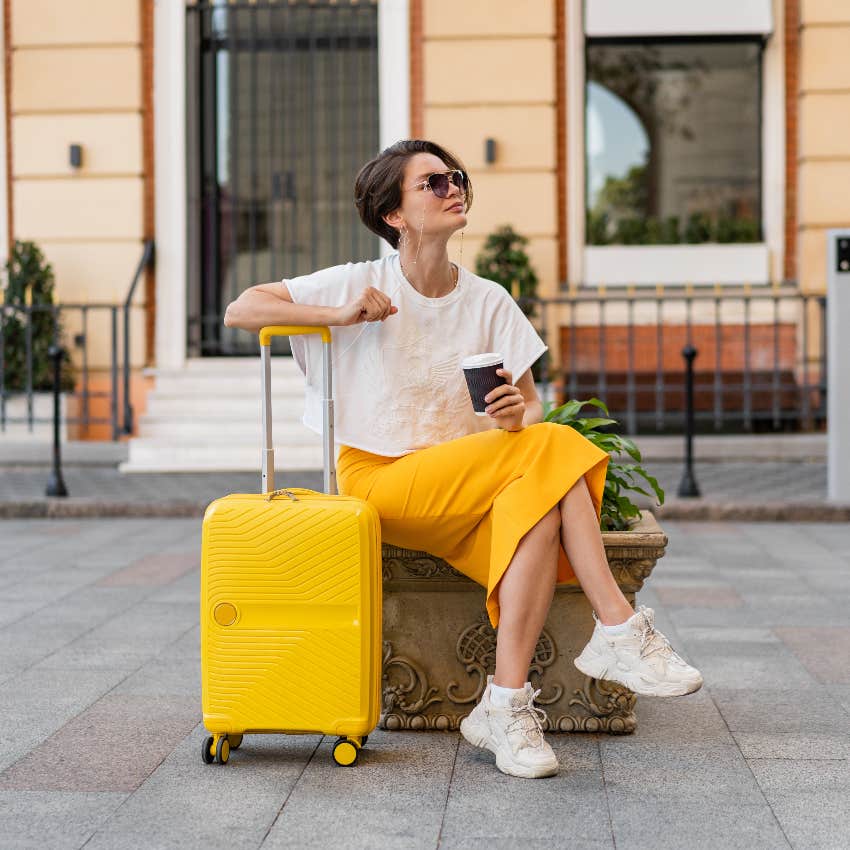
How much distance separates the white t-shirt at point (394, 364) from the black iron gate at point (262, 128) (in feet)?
28.9

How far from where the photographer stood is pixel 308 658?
3.53m

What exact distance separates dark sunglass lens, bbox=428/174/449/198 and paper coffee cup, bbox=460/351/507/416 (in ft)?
2.07

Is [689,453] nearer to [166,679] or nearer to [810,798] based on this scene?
[166,679]

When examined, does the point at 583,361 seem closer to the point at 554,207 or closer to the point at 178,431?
the point at 554,207

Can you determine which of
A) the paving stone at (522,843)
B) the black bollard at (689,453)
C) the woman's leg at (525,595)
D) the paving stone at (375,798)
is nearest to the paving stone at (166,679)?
the paving stone at (375,798)

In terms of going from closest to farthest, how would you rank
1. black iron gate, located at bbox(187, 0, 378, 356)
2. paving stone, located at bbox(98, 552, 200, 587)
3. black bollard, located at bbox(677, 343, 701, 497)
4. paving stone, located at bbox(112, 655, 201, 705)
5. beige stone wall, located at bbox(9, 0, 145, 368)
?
paving stone, located at bbox(112, 655, 201, 705)
paving stone, located at bbox(98, 552, 200, 587)
black bollard, located at bbox(677, 343, 701, 497)
beige stone wall, located at bbox(9, 0, 145, 368)
black iron gate, located at bbox(187, 0, 378, 356)

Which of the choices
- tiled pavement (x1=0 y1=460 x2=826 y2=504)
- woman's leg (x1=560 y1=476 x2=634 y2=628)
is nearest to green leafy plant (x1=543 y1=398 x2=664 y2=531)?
woman's leg (x1=560 y1=476 x2=634 y2=628)

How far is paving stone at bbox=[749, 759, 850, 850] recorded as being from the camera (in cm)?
300

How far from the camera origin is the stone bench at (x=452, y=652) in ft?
12.8

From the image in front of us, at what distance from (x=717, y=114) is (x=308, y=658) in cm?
1034

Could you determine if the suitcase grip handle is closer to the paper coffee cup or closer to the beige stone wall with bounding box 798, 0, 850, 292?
the paper coffee cup

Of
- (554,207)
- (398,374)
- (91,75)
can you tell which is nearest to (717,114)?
(554,207)

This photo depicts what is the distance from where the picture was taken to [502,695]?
358cm

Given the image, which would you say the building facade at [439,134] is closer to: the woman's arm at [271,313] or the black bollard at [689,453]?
the black bollard at [689,453]
